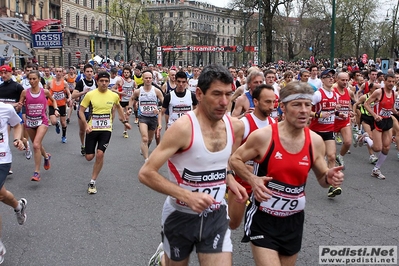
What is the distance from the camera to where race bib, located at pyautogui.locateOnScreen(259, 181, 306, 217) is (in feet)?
11.0

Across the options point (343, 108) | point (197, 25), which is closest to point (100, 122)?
point (343, 108)

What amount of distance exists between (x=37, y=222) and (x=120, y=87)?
9.43m

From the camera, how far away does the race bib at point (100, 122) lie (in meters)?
7.52

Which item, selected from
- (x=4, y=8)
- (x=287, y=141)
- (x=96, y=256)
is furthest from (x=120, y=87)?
(x=4, y=8)

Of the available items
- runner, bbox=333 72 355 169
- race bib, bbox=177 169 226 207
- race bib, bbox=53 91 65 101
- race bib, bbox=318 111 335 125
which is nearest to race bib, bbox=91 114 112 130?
race bib, bbox=318 111 335 125

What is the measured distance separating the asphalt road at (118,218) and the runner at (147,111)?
2.26ft

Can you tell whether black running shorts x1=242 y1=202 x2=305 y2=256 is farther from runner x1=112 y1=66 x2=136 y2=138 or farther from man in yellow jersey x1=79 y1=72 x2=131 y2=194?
runner x1=112 y1=66 x2=136 y2=138

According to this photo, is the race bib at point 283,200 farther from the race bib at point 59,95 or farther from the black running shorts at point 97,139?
the race bib at point 59,95

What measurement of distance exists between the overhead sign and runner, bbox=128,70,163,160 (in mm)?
22039

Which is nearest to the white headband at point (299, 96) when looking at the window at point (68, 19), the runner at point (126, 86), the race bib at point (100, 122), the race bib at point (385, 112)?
the race bib at point (100, 122)

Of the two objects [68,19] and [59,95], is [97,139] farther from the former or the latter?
[68,19]

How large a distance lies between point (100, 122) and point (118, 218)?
7.24 feet

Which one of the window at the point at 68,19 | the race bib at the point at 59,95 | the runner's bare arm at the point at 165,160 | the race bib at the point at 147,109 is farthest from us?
the window at the point at 68,19

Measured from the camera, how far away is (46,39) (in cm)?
2947
